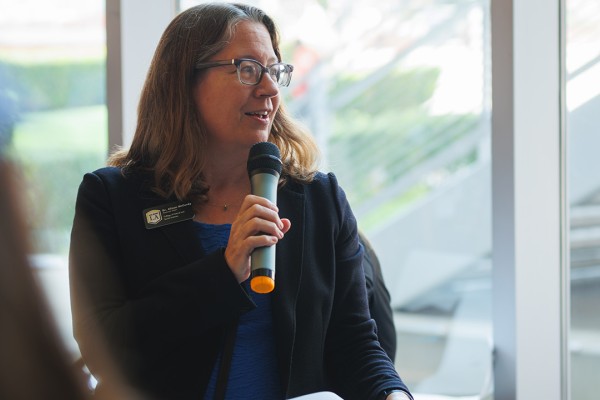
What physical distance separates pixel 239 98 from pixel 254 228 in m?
0.51

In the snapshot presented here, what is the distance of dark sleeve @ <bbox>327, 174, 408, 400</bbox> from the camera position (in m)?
1.79

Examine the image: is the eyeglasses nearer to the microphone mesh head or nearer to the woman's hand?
the microphone mesh head

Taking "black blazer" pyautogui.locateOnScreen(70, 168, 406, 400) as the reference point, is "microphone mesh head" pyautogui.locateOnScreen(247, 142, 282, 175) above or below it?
above

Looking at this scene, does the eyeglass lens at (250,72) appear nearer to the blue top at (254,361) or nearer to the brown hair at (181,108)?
the brown hair at (181,108)

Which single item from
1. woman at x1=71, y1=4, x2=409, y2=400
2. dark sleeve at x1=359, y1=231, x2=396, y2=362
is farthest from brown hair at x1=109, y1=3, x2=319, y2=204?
dark sleeve at x1=359, y1=231, x2=396, y2=362

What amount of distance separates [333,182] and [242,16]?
→ 20.0 inches

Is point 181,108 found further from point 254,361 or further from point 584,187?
point 584,187

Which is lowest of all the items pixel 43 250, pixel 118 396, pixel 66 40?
pixel 118 396

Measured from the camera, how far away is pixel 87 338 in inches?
66.4

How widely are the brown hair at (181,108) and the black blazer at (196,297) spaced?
0.25 feet

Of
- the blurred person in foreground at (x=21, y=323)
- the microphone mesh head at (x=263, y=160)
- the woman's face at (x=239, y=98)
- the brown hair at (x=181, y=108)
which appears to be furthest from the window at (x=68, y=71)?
the blurred person in foreground at (x=21, y=323)

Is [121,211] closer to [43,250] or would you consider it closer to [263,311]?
[263,311]

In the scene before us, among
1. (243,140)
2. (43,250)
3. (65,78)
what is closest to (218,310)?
(243,140)

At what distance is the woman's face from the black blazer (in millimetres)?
184
